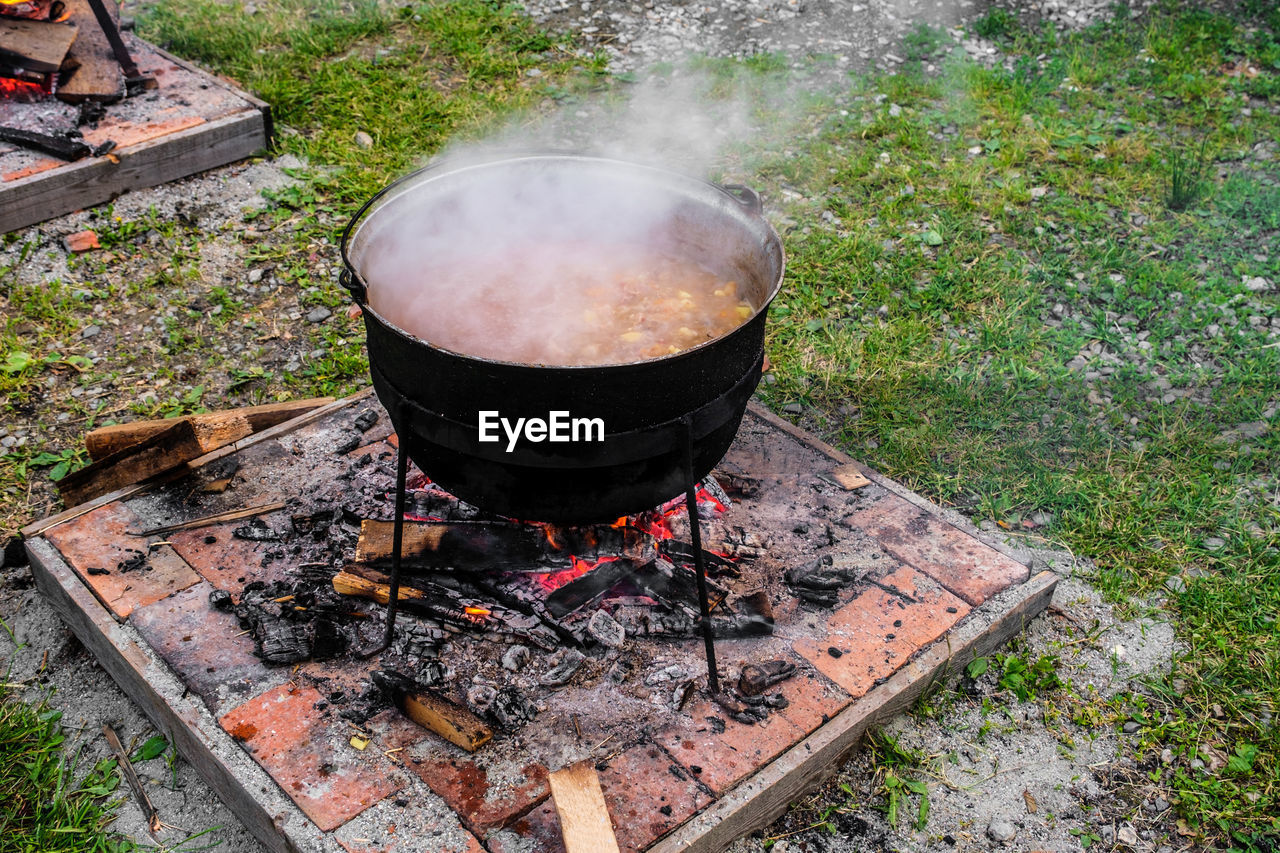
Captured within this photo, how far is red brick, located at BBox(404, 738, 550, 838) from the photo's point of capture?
269cm

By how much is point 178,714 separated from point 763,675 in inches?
72.3

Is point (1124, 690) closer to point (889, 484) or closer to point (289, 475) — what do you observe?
point (889, 484)

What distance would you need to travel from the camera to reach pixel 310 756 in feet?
9.24

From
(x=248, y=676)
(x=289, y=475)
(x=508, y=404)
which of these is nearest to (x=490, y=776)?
(x=248, y=676)

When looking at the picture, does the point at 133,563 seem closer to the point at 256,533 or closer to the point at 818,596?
the point at 256,533

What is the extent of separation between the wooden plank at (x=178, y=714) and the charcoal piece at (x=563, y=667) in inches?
31.9

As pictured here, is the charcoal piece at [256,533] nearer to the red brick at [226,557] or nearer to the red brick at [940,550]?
the red brick at [226,557]

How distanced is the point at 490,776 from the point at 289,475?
5.52 ft

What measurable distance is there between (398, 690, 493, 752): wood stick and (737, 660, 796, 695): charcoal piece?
0.83m

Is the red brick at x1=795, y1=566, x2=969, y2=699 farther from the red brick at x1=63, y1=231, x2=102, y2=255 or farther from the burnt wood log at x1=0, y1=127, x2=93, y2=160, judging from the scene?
the burnt wood log at x1=0, y1=127, x2=93, y2=160

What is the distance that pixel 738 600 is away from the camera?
341 centimetres

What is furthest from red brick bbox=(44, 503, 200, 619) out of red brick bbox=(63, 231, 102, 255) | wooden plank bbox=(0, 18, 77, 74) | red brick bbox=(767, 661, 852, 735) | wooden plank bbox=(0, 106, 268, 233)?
wooden plank bbox=(0, 18, 77, 74)

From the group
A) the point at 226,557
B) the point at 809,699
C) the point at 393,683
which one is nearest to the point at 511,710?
the point at 393,683

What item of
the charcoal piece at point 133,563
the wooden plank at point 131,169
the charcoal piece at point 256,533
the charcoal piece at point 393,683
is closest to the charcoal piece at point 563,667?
the charcoal piece at point 393,683
